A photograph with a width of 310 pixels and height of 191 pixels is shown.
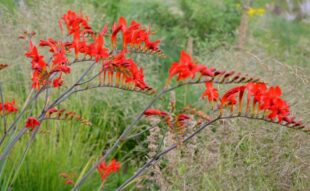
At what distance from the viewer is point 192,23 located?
28.5 ft

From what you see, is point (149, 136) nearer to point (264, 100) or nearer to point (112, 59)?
point (112, 59)

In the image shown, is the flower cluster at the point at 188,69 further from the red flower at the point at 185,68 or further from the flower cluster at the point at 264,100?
the flower cluster at the point at 264,100

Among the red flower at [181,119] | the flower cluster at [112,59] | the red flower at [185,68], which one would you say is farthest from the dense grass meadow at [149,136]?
the red flower at [185,68]

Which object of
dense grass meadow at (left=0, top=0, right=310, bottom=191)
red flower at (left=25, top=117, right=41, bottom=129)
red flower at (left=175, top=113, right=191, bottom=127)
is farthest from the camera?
dense grass meadow at (left=0, top=0, right=310, bottom=191)

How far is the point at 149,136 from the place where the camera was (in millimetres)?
3490

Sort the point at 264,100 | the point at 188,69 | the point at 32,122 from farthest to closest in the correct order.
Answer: the point at 32,122 < the point at 264,100 < the point at 188,69

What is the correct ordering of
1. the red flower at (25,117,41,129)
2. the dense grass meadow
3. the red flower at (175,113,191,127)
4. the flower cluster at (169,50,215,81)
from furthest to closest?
1. the dense grass meadow
2. the red flower at (25,117,41,129)
3. the red flower at (175,113,191,127)
4. the flower cluster at (169,50,215,81)

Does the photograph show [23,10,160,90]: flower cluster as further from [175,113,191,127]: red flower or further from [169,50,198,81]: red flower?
[169,50,198,81]: red flower

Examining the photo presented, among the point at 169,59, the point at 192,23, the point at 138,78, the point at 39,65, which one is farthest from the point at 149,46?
the point at 192,23

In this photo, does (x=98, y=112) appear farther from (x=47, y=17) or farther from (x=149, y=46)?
(x=149, y=46)

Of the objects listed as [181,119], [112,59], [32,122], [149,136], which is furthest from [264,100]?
[149,136]

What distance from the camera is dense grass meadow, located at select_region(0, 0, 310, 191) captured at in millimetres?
3111

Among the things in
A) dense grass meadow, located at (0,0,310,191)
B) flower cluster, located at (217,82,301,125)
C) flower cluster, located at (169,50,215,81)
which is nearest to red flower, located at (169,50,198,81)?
flower cluster, located at (169,50,215,81)

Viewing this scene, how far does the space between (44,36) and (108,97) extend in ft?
3.74
